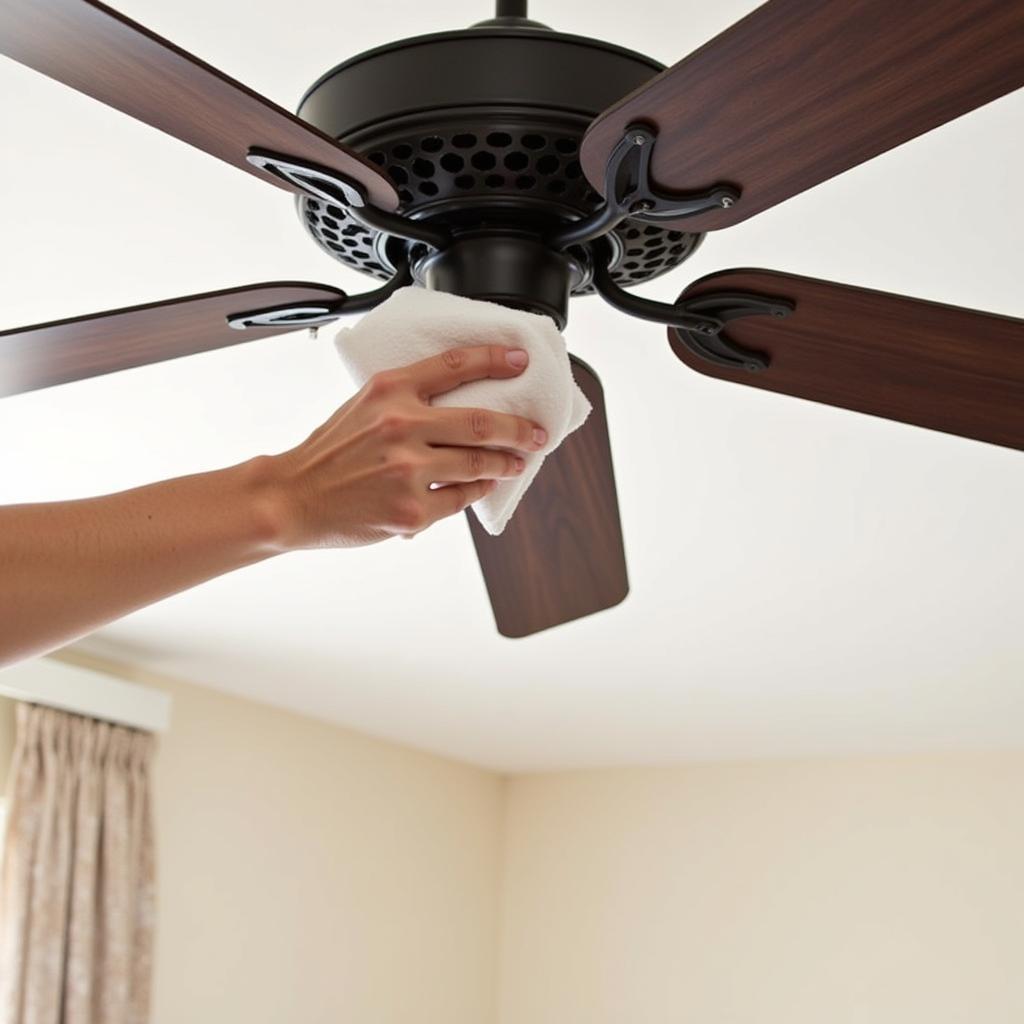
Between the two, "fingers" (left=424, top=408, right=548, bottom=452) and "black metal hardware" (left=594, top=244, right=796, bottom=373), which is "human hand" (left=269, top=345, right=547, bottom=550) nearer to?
"fingers" (left=424, top=408, right=548, bottom=452)

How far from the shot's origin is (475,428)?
0.72 meters

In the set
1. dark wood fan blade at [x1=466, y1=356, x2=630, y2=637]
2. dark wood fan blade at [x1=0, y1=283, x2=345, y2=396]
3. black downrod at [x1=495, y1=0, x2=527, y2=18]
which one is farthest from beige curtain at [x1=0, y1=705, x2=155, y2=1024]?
black downrod at [x1=495, y1=0, x2=527, y2=18]

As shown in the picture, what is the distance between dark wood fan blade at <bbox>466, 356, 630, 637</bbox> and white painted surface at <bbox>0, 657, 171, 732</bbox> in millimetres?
1985

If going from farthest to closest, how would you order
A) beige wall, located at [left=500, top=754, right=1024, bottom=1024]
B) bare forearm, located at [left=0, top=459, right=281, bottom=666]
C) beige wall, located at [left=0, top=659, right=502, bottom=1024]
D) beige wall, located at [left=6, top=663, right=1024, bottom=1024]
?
beige wall, located at [left=500, top=754, right=1024, bottom=1024] → beige wall, located at [left=6, top=663, right=1024, bottom=1024] → beige wall, located at [left=0, top=659, right=502, bottom=1024] → bare forearm, located at [left=0, top=459, right=281, bottom=666]

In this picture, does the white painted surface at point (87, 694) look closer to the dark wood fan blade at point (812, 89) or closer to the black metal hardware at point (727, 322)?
the black metal hardware at point (727, 322)

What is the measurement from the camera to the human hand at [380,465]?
0.69 metres

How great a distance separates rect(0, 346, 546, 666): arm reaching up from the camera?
63 centimetres

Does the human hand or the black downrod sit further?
the black downrod

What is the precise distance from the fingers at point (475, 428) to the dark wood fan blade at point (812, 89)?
182 mm

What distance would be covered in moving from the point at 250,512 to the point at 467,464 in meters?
0.12

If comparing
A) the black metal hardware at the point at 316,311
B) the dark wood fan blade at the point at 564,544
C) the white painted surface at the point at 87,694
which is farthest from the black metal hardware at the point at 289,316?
the white painted surface at the point at 87,694

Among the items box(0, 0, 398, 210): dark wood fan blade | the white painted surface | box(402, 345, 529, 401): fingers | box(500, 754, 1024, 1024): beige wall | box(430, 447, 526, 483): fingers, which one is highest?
box(0, 0, 398, 210): dark wood fan blade

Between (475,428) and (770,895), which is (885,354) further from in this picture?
(770,895)

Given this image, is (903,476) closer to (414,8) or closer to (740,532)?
(740,532)
